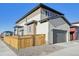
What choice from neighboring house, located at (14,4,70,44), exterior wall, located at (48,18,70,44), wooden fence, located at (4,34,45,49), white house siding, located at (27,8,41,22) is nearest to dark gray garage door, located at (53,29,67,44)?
neighboring house, located at (14,4,70,44)

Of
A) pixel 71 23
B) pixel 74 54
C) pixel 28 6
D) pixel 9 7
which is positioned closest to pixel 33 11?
pixel 28 6

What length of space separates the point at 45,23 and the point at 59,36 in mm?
1232

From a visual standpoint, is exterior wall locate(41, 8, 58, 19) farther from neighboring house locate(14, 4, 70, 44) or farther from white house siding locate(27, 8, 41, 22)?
white house siding locate(27, 8, 41, 22)

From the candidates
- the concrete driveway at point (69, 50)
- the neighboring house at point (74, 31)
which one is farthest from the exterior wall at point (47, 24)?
the concrete driveway at point (69, 50)

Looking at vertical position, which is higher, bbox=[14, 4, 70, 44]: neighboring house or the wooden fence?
bbox=[14, 4, 70, 44]: neighboring house

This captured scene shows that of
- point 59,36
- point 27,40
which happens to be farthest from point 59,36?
point 27,40

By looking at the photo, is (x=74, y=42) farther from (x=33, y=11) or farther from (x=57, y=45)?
(x=33, y=11)

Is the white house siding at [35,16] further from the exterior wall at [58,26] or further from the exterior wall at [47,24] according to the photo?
the exterior wall at [58,26]

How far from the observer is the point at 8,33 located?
39.0 feet

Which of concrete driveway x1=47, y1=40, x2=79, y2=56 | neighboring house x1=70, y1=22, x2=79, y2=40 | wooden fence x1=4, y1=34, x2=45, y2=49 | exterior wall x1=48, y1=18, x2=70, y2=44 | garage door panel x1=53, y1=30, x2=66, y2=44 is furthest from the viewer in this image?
garage door panel x1=53, y1=30, x2=66, y2=44

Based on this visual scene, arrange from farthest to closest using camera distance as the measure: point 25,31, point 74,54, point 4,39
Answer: point 4,39 → point 25,31 → point 74,54

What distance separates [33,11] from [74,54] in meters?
3.00

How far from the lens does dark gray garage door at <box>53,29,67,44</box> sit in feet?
40.5

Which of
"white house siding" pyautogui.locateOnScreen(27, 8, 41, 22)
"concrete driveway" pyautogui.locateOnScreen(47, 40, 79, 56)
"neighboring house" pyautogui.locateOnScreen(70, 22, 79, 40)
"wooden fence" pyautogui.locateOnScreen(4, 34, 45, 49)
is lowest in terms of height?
"concrete driveway" pyautogui.locateOnScreen(47, 40, 79, 56)
